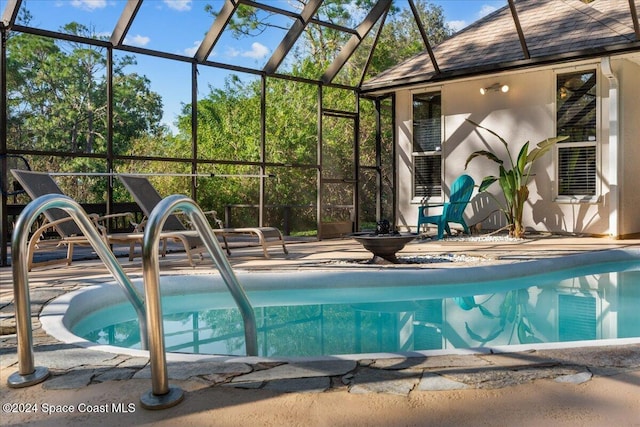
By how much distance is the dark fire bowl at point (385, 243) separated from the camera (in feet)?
19.9

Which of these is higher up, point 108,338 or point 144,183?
point 144,183

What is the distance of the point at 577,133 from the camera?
9.28 m

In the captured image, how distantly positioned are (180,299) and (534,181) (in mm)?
6954

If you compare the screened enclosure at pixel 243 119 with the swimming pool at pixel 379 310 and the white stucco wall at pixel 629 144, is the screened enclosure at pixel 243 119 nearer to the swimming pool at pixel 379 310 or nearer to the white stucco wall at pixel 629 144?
the white stucco wall at pixel 629 144

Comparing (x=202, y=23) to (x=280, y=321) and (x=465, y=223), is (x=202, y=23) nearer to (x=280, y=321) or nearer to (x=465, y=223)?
(x=465, y=223)

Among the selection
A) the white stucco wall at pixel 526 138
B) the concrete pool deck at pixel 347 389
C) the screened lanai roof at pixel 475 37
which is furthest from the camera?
the white stucco wall at pixel 526 138

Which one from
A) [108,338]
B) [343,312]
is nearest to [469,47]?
[343,312]

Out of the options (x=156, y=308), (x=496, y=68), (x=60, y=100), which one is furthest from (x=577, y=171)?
(x=60, y=100)

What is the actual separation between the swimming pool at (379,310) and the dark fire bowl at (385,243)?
682 mm

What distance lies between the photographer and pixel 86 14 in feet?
76.6

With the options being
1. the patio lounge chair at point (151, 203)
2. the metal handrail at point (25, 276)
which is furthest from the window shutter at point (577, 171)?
the metal handrail at point (25, 276)

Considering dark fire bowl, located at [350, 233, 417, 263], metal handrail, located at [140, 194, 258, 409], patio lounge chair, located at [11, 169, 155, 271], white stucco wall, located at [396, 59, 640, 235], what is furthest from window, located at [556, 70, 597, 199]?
metal handrail, located at [140, 194, 258, 409]

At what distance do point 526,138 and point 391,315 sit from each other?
6260 millimetres

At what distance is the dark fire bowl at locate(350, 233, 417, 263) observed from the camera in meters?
6.05
